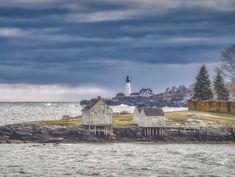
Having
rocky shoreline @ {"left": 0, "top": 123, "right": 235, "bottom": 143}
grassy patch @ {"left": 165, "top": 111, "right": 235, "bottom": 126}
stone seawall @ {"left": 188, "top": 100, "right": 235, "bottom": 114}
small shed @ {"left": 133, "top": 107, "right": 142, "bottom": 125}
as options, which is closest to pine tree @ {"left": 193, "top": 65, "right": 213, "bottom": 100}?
stone seawall @ {"left": 188, "top": 100, "right": 235, "bottom": 114}

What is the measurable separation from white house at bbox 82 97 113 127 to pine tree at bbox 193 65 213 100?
27.3m

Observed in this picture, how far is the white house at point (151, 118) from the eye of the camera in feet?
364

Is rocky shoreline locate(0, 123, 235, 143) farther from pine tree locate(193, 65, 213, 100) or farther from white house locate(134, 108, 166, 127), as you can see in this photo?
pine tree locate(193, 65, 213, 100)

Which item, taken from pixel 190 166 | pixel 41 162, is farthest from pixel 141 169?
pixel 41 162

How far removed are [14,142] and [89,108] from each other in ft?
63.7

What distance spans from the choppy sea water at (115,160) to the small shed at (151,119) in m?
14.2

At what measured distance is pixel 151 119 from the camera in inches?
4402

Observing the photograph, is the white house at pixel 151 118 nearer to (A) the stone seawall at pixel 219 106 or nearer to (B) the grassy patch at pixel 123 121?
(B) the grassy patch at pixel 123 121

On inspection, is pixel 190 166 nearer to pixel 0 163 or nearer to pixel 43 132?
pixel 0 163

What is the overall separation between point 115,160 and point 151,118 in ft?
135

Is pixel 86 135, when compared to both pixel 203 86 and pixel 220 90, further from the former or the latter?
pixel 220 90

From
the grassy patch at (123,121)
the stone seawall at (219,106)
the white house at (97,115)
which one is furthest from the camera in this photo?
the stone seawall at (219,106)

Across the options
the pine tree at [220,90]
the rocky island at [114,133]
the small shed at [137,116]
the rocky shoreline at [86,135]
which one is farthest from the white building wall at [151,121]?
the pine tree at [220,90]

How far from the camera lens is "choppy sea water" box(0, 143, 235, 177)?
59.3 m
